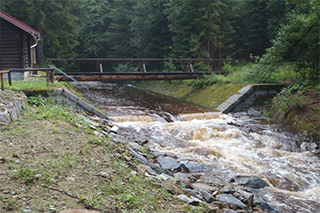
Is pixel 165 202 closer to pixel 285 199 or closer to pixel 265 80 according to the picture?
pixel 285 199

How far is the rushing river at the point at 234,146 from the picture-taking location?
7281 mm

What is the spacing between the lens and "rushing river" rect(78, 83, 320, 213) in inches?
287

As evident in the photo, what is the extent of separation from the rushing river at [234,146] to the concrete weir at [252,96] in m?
0.95

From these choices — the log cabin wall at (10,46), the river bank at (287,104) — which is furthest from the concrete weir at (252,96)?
the log cabin wall at (10,46)

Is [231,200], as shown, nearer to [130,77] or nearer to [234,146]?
[234,146]

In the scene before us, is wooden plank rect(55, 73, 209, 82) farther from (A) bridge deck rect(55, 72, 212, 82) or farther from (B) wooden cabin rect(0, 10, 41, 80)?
(B) wooden cabin rect(0, 10, 41, 80)

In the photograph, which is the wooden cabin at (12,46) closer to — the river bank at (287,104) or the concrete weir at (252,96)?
the river bank at (287,104)

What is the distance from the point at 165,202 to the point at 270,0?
26.9 metres

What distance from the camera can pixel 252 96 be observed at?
53.9 feet

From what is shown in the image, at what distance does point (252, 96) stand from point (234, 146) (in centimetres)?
696

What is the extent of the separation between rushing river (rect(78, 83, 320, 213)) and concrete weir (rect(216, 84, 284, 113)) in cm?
95

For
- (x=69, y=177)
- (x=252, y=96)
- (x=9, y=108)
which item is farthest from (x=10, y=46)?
(x=69, y=177)

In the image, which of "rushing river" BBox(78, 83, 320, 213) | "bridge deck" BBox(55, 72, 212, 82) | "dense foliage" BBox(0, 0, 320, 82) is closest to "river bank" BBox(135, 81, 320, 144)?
"rushing river" BBox(78, 83, 320, 213)

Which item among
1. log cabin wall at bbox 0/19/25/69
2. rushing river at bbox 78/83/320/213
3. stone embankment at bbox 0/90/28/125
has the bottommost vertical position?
rushing river at bbox 78/83/320/213
